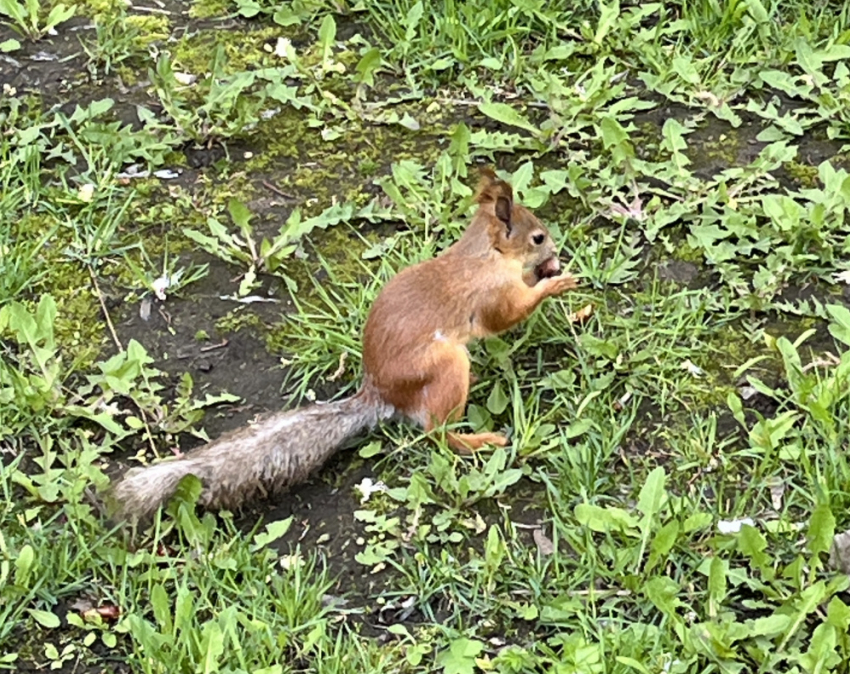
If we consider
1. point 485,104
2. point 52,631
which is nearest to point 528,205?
point 485,104

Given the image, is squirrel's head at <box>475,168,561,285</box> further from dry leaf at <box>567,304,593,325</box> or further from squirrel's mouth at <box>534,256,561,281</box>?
dry leaf at <box>567,304,593,325</box>

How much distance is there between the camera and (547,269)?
3391 mm

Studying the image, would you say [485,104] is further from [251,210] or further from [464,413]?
[464,413]

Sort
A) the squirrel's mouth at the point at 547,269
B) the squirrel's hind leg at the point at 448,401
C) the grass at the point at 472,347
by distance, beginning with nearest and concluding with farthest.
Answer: the grass at the point at 472,347, the squirrel's hind leg at the point at 448,401, the squirrel's mouth at the point at 547,269

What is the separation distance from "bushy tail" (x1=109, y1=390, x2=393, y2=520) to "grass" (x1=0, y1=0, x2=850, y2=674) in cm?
5

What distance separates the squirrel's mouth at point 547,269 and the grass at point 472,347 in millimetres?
104

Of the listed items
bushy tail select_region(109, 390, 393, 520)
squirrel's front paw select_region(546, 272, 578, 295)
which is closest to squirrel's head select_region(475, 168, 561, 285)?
squirrel's front paw select_region(546, 272, 578, 295)

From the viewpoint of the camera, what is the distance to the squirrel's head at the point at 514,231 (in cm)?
322

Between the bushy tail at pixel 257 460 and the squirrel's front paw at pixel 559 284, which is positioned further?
the squirrel's front paw at pixel 559 284

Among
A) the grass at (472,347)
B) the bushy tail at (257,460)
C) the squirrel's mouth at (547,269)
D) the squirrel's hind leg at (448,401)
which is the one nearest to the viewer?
the grass at (472,347)

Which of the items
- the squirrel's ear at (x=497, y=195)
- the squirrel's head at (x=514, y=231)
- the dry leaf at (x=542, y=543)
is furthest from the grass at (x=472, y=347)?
the squirrel's ear at (x=497, y=195)

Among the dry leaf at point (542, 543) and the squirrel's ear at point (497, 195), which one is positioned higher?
the squirrel's ear at point (497, 195)

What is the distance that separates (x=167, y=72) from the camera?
162 inches

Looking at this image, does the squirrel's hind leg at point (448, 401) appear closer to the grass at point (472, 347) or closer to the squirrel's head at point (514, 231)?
the grass at point (472, 347)
